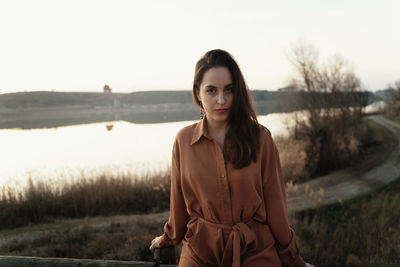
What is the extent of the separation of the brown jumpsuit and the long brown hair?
0.16 ft

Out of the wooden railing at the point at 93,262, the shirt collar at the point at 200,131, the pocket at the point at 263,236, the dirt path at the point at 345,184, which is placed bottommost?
the dirt path at the point at 345,184

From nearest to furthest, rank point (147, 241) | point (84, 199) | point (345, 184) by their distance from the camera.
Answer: point (147, 241), point (84, 199), point (345, 184)

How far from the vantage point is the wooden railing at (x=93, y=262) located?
1.97m

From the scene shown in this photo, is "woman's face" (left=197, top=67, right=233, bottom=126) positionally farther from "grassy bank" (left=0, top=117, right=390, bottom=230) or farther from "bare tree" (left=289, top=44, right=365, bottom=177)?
"bare tree" (left=289, top=44, right=365, bottom=177)

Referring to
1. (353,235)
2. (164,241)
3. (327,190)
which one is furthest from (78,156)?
(164,241)

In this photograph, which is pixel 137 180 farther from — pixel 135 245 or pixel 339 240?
pixel 339 240

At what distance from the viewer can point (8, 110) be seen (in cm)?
4575

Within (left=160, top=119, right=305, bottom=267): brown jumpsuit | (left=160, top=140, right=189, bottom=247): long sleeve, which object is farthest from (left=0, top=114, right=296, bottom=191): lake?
(left=160, top=119, right=305, bottom=267): brown jumpsuit

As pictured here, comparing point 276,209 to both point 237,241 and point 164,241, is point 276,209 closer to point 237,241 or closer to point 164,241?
point 237,241

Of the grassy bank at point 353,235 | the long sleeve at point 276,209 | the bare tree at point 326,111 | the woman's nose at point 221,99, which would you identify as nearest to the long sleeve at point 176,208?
the woman's nose at point 221,99

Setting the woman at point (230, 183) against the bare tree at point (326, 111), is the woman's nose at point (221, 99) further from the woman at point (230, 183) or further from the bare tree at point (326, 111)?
the bare tree at point (326, 111)

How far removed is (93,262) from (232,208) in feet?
3.61

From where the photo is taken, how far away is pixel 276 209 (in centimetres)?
168

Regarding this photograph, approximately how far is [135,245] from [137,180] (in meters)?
4.43
